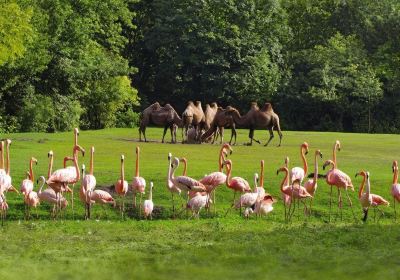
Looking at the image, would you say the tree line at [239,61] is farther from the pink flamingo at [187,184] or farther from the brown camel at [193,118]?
the pink flamingo at [187,184]

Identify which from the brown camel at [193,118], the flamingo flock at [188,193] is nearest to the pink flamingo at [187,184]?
the flamingo flock at [188,193]

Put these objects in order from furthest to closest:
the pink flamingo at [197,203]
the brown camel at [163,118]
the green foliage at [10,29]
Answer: the brown camel at [163,118] → the green foliage at [10,29] → the pink flamingo at [197,203]

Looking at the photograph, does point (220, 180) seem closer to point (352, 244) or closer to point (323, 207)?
point (323, 207)

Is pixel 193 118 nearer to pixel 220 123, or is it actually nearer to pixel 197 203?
pixel 220 123

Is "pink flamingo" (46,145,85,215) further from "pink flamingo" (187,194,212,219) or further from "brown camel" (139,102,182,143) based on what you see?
"brown camel" (139,102,182,143)

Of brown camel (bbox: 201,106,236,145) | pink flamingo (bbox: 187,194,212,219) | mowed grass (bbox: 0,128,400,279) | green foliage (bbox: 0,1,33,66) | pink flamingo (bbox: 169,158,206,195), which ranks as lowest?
mowed grass (bbox: 0,128,400,279)

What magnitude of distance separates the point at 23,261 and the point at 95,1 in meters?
42.4

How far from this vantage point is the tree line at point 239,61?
2045 inches

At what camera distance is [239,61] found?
6000 centimetres

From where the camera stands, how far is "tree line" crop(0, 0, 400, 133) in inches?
2045

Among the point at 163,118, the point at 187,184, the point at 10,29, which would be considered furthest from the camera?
the point at 163,118

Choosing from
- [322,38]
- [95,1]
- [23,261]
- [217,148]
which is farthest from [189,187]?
[322,38]

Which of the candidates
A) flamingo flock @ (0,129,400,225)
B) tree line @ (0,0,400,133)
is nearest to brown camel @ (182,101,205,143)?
tree line @ (0,0,400,133)

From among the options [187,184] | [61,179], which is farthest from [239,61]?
[61,179]
